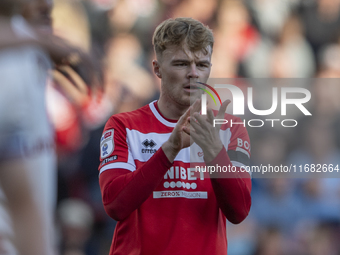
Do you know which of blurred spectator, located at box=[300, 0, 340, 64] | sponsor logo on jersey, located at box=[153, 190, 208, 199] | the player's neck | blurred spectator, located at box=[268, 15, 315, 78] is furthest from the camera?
blurred spectator, located at box=[300, 0, 340, 64]

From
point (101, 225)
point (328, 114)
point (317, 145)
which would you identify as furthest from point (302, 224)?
point (101, 225)

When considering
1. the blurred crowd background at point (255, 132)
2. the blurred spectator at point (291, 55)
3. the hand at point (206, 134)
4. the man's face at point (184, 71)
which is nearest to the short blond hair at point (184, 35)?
the man's face at point (184, 71)

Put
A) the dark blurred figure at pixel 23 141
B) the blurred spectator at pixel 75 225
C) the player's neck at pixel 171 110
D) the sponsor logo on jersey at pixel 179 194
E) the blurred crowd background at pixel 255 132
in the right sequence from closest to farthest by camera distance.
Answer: the dark blurred figure at pixel 23 141 < the sponsor logo on jersey at pixel 179 194 < the player's neck at pixel 171 110 < the blurred spectator at pixel 75 225 < the blurred crowd background at pixel 255 132

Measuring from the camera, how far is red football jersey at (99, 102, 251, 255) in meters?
1.85

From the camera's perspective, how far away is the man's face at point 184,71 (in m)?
2.01

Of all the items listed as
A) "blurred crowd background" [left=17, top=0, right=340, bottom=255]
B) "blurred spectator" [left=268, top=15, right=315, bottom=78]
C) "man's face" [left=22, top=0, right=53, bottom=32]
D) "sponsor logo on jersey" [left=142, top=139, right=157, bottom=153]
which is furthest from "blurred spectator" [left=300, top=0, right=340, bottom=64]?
"man's face" [left=22, top=0, right=53, bottom=32]

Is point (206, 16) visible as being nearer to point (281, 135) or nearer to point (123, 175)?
point (281, 135)

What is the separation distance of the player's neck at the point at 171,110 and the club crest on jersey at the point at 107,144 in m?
0.29

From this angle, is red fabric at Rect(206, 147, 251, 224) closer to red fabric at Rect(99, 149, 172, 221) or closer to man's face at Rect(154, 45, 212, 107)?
red fabric at Rect(99, 149, 172, 221)

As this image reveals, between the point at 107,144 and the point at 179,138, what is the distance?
→ 0.40m

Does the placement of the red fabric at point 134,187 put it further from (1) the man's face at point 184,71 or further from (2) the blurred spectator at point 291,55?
(2) the blurred spectator at point 291,55

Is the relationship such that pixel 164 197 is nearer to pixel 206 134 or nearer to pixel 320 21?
pixel 206 134

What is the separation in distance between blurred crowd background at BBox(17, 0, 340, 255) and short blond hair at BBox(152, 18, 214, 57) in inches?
59.8

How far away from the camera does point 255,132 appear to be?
3869mm
